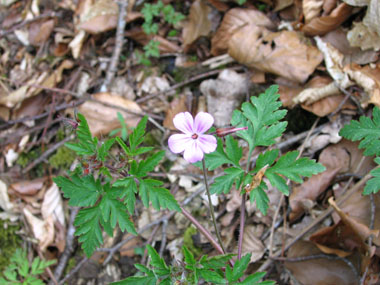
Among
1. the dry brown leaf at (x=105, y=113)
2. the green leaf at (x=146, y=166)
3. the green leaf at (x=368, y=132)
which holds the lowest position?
the dry brown leaf at (x=105, y=113)

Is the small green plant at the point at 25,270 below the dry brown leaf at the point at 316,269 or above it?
below

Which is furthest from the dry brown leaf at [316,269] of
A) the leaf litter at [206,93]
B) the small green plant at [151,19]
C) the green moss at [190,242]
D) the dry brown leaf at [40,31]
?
the dry brown leaf at [40,31]

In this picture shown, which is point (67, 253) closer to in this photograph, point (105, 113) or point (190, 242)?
point (190, 242)

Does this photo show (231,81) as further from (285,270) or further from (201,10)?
(285,270)

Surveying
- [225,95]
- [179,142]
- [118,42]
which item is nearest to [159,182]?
[179,142]

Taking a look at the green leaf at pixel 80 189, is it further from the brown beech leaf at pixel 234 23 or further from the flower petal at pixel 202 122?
the brown beech leaf at pixel 234 23

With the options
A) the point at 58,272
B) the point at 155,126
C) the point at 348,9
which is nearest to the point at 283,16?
the point at 348,9
